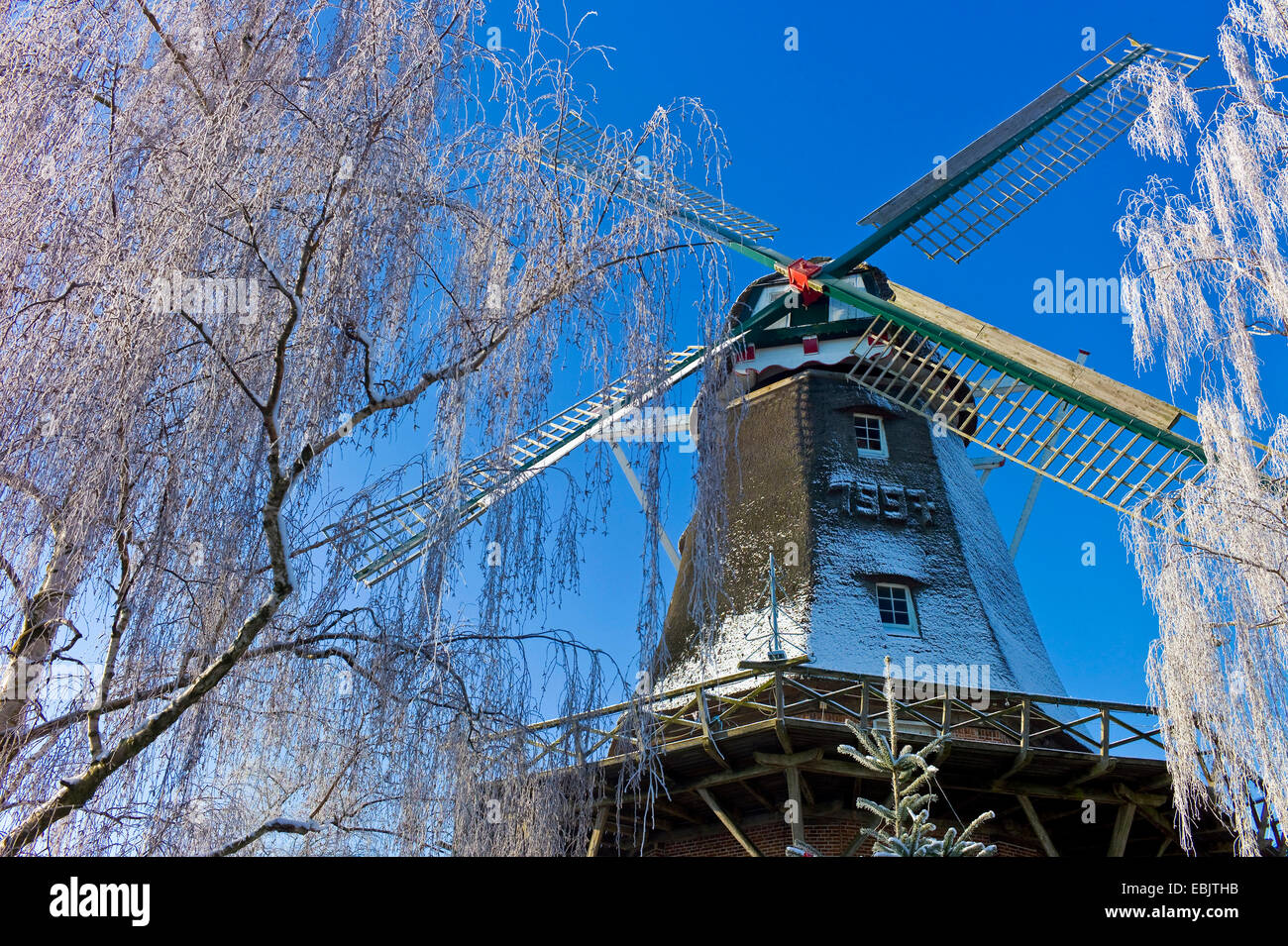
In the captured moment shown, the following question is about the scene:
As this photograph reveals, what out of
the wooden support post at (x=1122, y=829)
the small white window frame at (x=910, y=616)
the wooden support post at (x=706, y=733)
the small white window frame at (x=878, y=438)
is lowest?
the wooden support post at (x=1122, y=829)

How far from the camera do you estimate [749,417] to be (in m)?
Answer: 14.9

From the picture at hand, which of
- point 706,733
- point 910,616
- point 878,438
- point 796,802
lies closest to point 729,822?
point 796,802

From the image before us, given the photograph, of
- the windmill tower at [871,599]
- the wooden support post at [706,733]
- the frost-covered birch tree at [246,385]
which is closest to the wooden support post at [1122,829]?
the windmill tower at [871,599]

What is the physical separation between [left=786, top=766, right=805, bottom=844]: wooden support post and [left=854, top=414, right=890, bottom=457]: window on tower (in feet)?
16.4

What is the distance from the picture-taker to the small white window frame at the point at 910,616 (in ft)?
39.4

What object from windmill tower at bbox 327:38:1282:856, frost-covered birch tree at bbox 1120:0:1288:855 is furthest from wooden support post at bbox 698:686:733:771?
frost-covered birch tree at bbox 1120:0:1288:855

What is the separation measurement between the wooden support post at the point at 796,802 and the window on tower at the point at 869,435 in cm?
500

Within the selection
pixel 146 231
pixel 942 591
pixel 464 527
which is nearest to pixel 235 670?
pixel 464 527

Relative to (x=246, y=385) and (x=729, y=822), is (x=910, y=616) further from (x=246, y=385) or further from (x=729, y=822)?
(x=246, y=385)

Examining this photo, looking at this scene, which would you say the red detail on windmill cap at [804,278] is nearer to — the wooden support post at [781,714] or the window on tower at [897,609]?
the window on tower at [897,609]

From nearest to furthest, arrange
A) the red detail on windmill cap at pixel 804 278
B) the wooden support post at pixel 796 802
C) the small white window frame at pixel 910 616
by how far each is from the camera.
A: the wooden support post at pixel 796 802 < the small white window frame at pixel 910 616 < the red detail on windmill cap at pixel 804 278

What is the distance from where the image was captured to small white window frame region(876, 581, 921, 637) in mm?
12007
